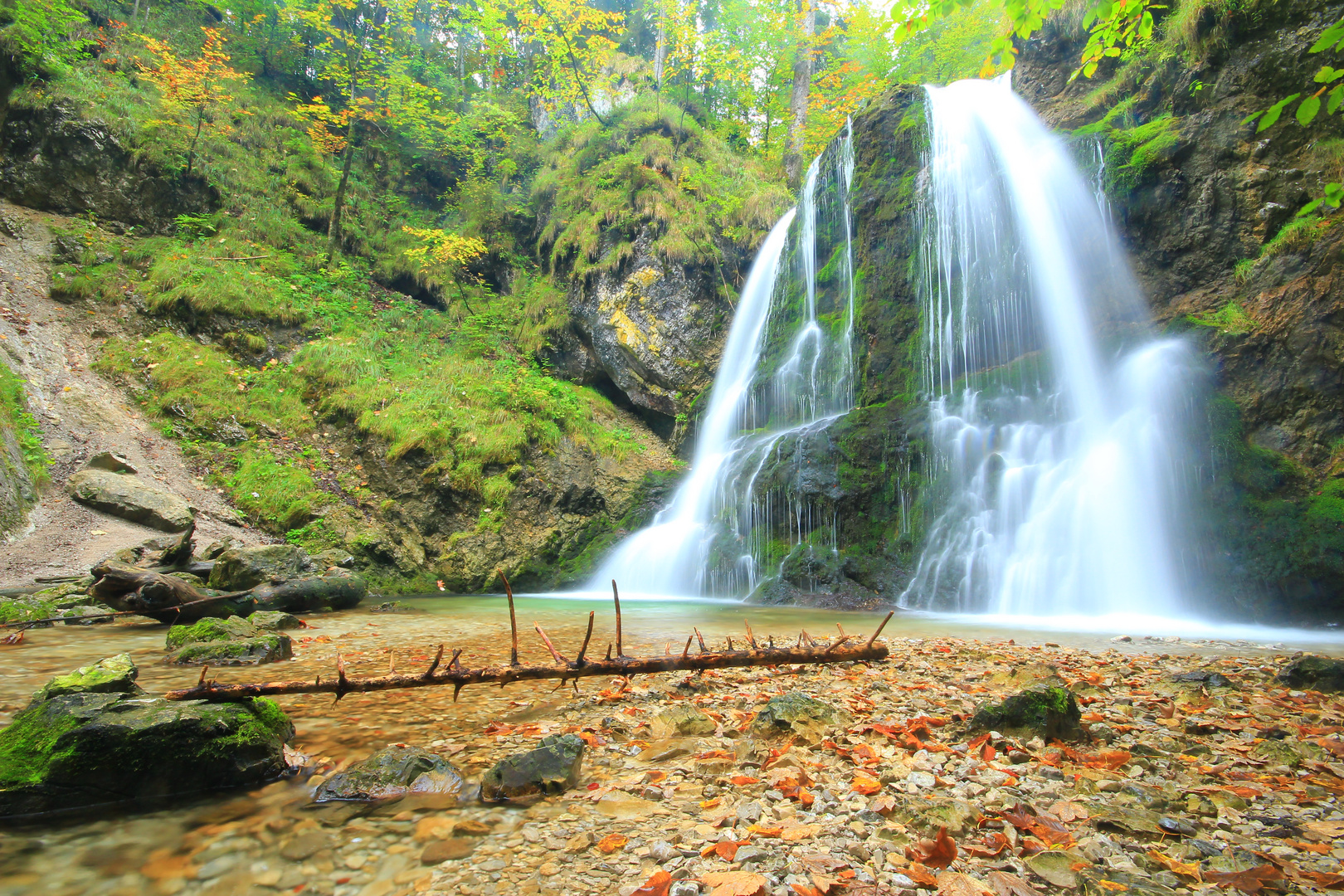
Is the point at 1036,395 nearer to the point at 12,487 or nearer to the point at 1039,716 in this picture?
the point at 1039,716

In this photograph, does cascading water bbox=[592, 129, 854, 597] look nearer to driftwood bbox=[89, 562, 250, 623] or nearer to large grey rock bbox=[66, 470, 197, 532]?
driftwood bbox=[89, 562, 250, 623]

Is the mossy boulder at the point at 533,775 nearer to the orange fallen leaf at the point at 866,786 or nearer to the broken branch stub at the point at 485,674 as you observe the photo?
the broken branch stub at the point at 485,674

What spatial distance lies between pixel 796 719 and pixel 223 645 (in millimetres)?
4412

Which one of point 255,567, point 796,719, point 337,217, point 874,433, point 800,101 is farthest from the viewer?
point 800,101

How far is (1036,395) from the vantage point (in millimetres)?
10047

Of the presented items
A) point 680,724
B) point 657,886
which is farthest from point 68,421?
point 657,886

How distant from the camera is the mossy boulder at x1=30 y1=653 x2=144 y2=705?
8.50 ft

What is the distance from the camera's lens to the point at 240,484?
10.6 meters

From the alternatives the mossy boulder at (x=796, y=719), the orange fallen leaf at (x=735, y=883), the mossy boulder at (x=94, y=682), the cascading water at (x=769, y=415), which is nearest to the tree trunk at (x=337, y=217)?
the cascading water at (x=769, y=415)

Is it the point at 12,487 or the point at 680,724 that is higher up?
the point at 12,487

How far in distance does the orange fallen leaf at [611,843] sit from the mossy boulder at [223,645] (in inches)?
153

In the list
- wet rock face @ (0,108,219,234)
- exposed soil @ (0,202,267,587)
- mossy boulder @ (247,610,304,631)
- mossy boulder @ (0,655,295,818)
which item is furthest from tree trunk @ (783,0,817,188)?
mossy boulder @ (0,655,295,818)

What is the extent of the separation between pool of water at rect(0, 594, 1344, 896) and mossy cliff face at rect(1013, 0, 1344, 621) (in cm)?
134

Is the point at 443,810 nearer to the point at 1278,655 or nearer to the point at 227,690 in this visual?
the point at 227,690
